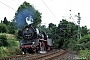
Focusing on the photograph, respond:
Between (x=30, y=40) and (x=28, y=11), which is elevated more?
(x=28, y=11)

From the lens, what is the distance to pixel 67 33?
51.9 meters

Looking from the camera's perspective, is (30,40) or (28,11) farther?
(28,11)

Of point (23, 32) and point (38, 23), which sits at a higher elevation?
point (38, 23)

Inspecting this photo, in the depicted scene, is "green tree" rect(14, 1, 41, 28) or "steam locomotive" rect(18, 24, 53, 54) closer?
"steam locomotive" rect(18, 24, 53, 54)

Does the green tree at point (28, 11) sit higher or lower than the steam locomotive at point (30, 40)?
higher

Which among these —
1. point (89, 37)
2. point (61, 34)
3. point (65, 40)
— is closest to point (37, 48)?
point (89, 37)

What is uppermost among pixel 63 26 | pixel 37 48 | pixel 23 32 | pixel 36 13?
pixel 36 13

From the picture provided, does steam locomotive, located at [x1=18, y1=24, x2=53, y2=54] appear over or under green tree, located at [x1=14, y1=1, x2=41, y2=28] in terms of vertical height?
under

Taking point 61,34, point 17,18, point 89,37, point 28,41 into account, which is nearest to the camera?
point 28,41

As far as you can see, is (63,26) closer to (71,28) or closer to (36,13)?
(71,28)

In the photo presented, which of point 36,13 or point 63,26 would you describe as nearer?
point 63,26

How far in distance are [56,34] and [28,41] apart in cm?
3130

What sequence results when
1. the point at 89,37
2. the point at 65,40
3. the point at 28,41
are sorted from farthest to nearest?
1. the point at 65,40
2. the point at 89,37
3. the point at 28,41

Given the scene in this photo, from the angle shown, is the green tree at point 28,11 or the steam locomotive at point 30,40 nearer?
the steam locomotive at point 30,40
